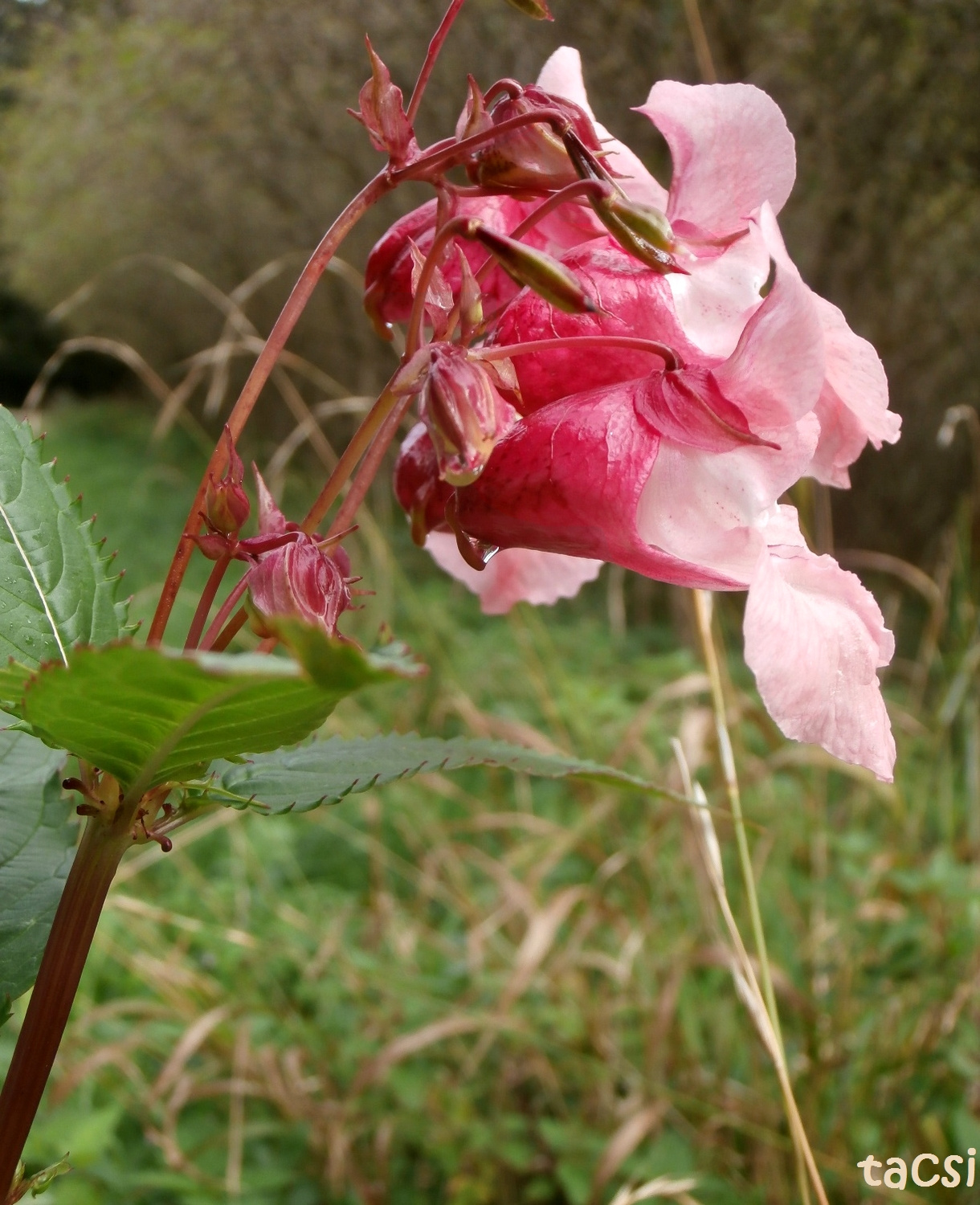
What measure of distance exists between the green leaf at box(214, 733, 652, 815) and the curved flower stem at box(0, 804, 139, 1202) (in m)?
0.04

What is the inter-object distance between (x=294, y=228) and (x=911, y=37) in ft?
8.99

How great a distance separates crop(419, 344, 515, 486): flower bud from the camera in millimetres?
287

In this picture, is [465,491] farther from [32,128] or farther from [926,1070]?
[32,128]

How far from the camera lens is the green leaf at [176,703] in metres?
0.23

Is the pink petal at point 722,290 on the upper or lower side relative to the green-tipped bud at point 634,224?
lower

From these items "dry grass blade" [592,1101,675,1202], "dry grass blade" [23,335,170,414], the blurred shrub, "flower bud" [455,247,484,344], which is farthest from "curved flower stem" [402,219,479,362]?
the blurred shrub

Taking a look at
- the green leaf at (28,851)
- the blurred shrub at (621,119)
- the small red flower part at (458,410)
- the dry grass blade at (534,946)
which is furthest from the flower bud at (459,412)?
the blurred shrub at (621,119)

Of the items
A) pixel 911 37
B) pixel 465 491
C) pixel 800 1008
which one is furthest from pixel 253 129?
pixel 465 491

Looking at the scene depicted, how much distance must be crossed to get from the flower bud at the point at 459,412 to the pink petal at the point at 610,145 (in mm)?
123

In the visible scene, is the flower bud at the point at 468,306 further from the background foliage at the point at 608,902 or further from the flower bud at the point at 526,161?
the background foliage at the point at 608,902

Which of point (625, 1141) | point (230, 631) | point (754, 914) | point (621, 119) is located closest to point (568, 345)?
point (230, 631)

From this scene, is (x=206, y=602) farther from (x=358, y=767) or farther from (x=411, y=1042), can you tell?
(x=411, y=1042)

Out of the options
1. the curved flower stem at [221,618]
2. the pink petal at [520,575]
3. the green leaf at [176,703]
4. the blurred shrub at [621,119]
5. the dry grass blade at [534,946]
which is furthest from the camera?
the blurred shrub at [621,119]

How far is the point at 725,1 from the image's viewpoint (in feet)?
8.98
